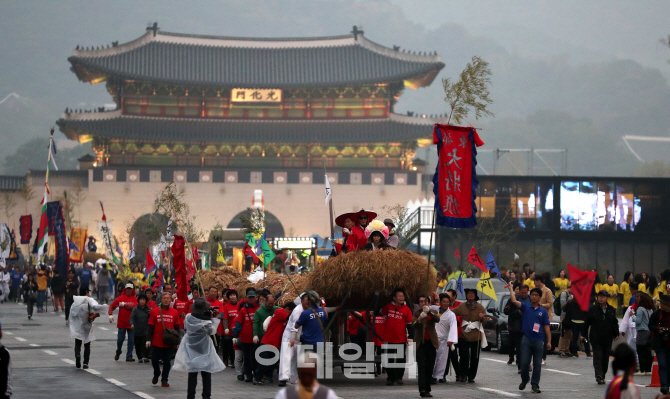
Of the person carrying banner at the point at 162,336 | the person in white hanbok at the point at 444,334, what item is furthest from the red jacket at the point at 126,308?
the person in white hanbok at the point at 444,334

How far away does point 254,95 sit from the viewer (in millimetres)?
53156

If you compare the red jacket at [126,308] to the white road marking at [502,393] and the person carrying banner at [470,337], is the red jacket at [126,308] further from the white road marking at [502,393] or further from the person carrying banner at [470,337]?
the white road marking at [502,393]

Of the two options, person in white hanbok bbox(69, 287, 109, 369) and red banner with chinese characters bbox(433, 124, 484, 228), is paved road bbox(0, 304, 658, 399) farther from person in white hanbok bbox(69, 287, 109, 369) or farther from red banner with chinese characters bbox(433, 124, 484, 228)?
red banner with chinese characters bbox(433, 124, 484, 228)

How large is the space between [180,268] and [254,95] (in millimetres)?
40193

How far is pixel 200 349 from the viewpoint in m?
11.2

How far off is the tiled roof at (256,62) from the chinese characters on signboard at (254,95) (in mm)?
628

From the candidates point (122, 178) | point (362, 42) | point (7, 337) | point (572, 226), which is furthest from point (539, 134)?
point (7, 337)

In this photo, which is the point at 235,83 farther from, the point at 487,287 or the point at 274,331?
the point at 274,331

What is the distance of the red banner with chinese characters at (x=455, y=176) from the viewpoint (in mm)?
12320

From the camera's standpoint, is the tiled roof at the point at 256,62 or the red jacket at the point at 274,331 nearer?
the red jacket at the point at 274,331

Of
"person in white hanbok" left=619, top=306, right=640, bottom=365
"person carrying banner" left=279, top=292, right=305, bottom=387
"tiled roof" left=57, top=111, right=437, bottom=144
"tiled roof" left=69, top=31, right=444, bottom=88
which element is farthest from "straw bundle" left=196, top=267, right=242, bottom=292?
"tiled roof" left=69, top=31, right=444, bottom=88

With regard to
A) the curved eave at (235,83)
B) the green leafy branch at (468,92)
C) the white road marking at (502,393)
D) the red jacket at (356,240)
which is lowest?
the white road marking at (502,393)

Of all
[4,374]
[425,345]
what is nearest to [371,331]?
[425,345]

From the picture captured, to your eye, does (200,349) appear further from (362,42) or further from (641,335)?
(362,42)
